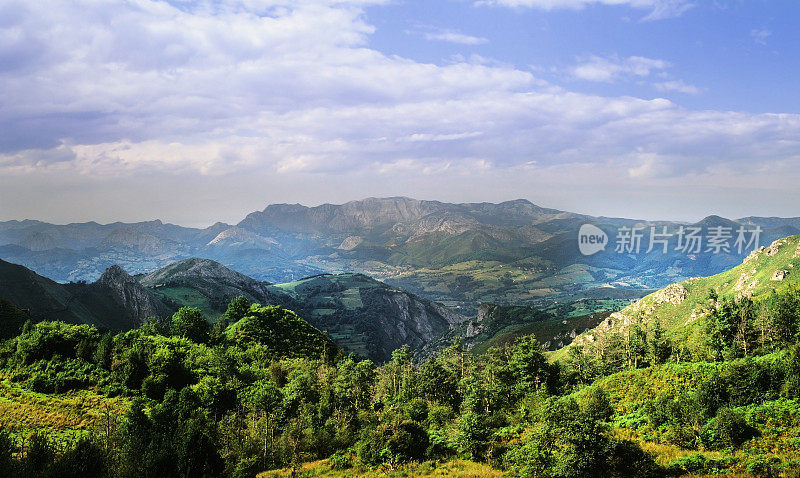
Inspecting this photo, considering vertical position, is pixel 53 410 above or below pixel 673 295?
below

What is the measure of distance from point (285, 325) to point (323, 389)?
5221cm

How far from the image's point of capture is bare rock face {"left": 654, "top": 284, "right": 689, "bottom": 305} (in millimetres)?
155000

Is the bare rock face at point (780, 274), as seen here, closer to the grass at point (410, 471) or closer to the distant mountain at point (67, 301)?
the grass at point (410, 471)

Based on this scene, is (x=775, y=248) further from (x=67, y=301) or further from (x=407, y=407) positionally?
(x=67, y=301)

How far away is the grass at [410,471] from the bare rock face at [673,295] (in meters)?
156

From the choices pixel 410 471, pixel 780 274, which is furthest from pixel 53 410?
pixel 780 274

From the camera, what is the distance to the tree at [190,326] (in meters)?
94.0

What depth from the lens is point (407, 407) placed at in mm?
56219

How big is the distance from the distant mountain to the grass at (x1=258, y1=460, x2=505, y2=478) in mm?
149904

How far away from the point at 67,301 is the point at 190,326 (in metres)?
120

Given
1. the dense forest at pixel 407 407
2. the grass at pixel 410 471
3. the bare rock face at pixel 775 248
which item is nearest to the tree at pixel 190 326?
the dense forest at pixel 407 407

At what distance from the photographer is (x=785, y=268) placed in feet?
426

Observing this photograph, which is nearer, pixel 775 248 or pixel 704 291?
pixel 775 248

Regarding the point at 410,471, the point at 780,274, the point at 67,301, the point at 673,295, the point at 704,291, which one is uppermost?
the point at 780,274
